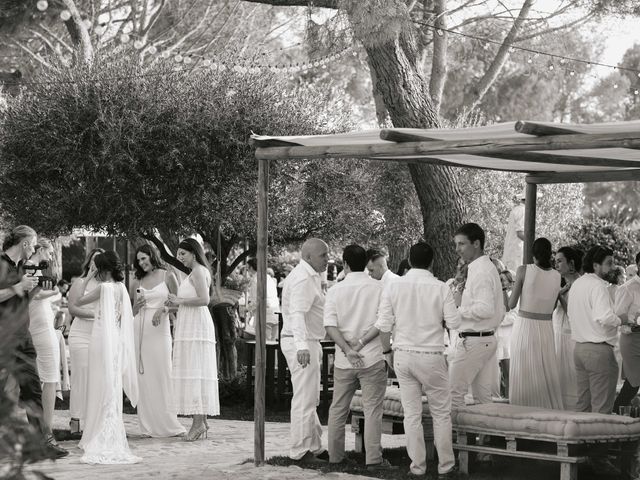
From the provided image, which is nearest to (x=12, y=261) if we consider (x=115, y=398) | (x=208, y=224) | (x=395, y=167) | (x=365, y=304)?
(x=115, y=398)

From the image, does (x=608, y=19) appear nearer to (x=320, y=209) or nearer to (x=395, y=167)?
(x=395, y=167)

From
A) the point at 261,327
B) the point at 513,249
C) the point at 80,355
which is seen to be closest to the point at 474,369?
the point at 261,327

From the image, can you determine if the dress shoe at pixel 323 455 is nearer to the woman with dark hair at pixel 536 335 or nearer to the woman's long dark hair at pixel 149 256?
the woman with dark hair at pixel 536 335

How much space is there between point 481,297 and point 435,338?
0.62 meters

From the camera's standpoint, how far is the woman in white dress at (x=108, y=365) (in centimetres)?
957

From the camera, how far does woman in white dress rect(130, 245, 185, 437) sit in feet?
36.4

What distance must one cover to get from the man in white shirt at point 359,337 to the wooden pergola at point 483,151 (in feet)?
2.47

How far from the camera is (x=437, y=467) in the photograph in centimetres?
907

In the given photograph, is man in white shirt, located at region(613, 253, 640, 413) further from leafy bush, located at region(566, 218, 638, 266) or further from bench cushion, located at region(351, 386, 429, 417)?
leafy bush, located at region(566, 218, 638, 266)

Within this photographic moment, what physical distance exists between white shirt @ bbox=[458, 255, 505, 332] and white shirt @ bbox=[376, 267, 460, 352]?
43cm

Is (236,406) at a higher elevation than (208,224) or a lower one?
lower

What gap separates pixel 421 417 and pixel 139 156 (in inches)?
283

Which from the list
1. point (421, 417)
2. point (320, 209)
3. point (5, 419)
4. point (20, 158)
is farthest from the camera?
point (320, 209)

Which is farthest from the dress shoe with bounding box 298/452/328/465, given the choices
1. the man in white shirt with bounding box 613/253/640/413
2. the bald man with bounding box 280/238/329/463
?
the man in white shirt with bounding box 613/253/640/413
